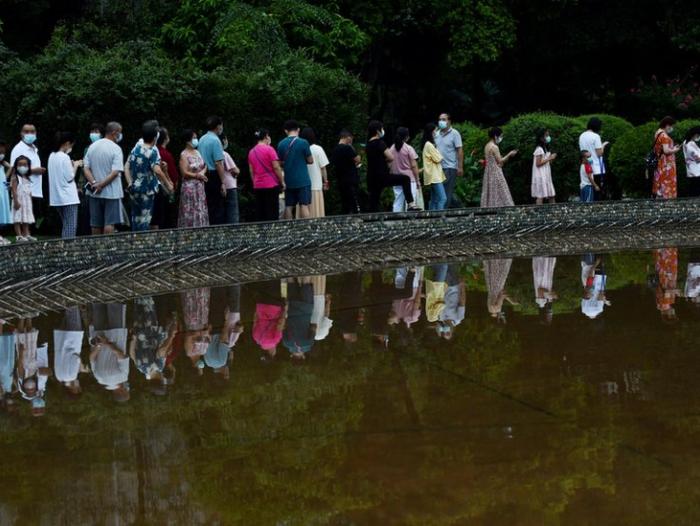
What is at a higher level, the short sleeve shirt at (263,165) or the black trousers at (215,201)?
the short sleeve shirt at (263,165)

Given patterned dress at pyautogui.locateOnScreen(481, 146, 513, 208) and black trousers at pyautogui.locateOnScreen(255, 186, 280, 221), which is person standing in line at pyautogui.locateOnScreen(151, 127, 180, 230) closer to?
black trousers at pyautogui.locateOnScreen(255, 186, 280, 221)

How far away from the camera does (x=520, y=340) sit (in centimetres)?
963

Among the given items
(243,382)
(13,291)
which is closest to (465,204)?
(13,291)

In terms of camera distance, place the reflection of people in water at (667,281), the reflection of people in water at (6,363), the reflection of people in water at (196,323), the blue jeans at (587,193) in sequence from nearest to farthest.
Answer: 1. the reflection of people in water at (6,363)
2. the reflection of people in water at (196,323)
3. the reflection of people in water at (667,281)
4. the blue jeans at (587,193)

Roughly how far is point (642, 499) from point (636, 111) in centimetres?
2836

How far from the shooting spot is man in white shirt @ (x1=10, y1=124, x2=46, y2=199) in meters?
15.9

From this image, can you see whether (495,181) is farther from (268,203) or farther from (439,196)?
(268,203)

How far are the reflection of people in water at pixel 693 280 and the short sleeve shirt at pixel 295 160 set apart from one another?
5008 millimetres

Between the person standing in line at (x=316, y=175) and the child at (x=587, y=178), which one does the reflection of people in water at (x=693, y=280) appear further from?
the person standing in line at (x=316, y=175)

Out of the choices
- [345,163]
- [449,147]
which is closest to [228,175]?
[345,163]

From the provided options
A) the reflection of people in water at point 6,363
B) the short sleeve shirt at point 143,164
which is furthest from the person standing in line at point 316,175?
the reflection of people in water at point 6,363

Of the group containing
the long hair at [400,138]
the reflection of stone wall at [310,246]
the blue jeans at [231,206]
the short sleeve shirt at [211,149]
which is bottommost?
the reflection of stone wall at [310,246]

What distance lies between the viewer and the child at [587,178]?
64.8 ft

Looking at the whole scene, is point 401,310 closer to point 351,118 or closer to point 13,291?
point 13,291
